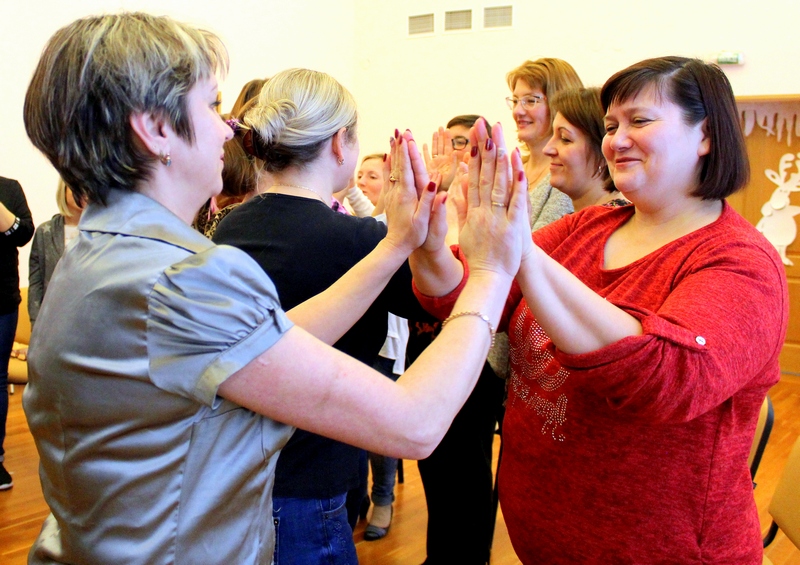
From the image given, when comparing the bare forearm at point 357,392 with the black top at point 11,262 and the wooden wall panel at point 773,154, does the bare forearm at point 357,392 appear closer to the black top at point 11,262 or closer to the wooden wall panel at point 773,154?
the black top at point 11,262

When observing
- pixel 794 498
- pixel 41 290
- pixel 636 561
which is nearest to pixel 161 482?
pixel 636 561

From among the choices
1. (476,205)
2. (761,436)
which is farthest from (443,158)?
(761,436)

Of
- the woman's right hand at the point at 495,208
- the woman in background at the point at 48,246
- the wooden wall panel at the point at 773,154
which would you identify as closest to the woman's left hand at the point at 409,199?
the woman's right hand at the point at 495,208

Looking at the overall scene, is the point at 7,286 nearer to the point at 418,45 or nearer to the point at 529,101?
the point at 529,101

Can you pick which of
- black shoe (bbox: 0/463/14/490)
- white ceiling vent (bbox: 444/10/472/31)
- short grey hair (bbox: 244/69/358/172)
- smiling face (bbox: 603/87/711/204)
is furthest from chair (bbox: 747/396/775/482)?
white ceiling vent (bbox: 444/10/472/31)

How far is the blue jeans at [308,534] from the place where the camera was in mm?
1453

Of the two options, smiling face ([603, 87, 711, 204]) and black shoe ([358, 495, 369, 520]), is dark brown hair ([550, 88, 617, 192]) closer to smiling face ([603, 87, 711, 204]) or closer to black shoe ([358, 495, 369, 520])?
smiling face ([603, 87, 711, 204])

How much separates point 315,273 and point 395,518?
87.8 inches

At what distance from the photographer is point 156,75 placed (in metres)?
0.96

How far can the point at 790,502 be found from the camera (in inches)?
73.0

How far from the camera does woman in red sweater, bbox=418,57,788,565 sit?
3.62 feet

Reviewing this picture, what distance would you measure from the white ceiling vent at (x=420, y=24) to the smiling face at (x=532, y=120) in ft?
17.3

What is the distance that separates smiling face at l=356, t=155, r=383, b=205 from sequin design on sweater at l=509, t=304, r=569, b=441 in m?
3.03

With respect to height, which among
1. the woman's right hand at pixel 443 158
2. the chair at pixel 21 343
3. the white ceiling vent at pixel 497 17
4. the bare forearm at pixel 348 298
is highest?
the white ceiling vent at pixel 497 17
